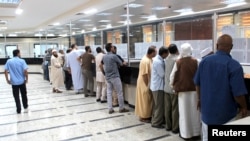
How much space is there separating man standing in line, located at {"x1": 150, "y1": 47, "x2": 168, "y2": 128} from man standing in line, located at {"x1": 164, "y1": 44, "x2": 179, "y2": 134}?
0.12m

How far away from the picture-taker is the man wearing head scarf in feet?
10.5

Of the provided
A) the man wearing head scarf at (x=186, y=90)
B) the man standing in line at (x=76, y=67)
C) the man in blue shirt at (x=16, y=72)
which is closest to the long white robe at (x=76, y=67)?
the man standing in line at (x=76, y=67)

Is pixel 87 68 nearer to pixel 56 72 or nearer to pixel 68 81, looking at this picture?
pixel 56 72

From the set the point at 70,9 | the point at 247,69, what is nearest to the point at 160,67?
the point at 247,69

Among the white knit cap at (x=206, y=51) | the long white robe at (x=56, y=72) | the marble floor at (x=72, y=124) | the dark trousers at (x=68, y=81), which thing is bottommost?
the marble floor at (x=72, y=124)

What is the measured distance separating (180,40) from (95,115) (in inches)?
85.4

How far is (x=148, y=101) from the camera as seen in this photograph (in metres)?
4.23

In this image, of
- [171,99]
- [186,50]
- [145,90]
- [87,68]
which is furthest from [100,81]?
[186,50]

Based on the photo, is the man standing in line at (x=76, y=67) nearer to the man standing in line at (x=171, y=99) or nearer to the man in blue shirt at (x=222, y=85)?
the man standing in line at (x=171, y=99)

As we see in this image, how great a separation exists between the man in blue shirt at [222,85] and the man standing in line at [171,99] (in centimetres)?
108

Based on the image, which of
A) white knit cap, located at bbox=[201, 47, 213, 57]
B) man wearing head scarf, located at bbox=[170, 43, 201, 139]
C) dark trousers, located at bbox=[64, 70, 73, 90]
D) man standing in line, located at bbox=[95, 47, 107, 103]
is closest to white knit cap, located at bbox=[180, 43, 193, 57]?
man wearing head scarf, located at bbox=[170, 43, 201, 139]

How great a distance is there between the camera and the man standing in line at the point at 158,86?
372cm

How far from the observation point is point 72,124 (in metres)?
4.35

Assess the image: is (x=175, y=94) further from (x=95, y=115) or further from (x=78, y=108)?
(x=78, y=108)
